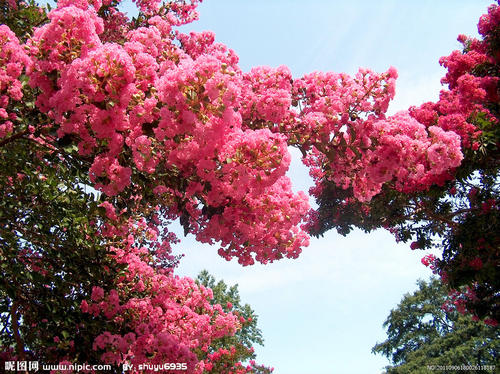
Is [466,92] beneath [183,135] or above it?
above

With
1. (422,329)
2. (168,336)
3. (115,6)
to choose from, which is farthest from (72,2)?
(422,329)

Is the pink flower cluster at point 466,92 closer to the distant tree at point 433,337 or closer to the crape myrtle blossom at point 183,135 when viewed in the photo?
the crape myrtle blossom at point 183,135

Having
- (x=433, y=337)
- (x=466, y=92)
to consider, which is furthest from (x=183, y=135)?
(x=433, y=337)

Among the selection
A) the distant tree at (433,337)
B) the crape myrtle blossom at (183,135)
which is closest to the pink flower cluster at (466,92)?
the crape myrtle blossom at (183,135)

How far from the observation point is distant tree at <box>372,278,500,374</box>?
95.6ft

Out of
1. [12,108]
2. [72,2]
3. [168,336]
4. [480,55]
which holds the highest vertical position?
[480,55]

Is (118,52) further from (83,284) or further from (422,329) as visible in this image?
(422,329)

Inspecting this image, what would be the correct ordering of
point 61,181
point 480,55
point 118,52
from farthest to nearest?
1. point 480,55
2. point 61,181
3. point 118,52

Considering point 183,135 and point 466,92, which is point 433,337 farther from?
point 183,135

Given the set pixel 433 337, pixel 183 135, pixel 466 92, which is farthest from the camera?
pixel 433 337

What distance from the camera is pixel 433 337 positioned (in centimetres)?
3512

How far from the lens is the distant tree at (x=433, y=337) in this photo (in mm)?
29125

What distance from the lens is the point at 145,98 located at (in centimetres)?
367

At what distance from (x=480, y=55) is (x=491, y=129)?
9.44ft
